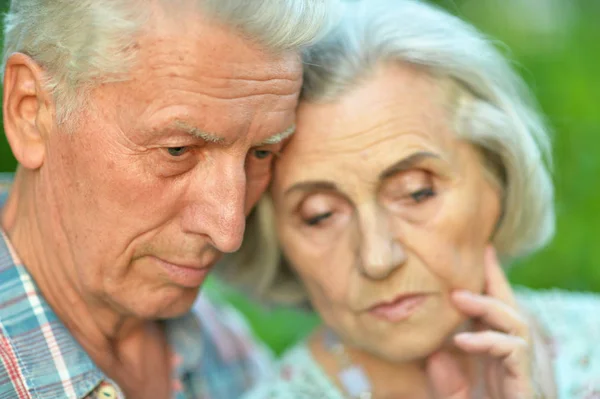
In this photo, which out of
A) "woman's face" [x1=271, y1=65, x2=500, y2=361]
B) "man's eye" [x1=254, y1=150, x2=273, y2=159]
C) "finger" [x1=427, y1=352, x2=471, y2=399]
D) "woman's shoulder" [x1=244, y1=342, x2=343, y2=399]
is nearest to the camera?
"man's eye" [x1=254, y1=150, x2=273, y2=159]

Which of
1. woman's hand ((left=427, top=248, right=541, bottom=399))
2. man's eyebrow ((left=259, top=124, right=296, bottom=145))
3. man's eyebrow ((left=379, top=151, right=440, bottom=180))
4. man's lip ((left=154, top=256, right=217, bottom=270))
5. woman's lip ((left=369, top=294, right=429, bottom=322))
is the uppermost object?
man's eyebrow ((left=259, top=124, right=296, bottom=145))

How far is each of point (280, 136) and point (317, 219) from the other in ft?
1.66

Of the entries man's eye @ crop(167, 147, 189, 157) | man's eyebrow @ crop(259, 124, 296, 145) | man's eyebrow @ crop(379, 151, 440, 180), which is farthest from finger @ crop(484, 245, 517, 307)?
man's eye @ crop(167, 147, 189, 157)

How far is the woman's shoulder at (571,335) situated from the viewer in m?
3.34

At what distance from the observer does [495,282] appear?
10.6ft

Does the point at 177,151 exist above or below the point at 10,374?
above

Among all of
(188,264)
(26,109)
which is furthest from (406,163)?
(26,109)

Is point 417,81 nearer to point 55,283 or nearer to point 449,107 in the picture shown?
point 449,107

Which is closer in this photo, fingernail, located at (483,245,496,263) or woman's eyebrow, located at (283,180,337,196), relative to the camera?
woman's eyebrow, located at (283,180,337,196)

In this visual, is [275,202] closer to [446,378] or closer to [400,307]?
[400,307]

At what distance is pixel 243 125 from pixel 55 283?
2.86ft

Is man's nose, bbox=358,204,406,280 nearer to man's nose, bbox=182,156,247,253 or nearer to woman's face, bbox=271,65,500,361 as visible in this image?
woman's face, bbox=271,65,500,361

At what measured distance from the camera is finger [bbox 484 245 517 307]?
127 inches

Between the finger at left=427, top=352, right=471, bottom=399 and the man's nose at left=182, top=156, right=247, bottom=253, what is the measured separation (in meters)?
1.14
